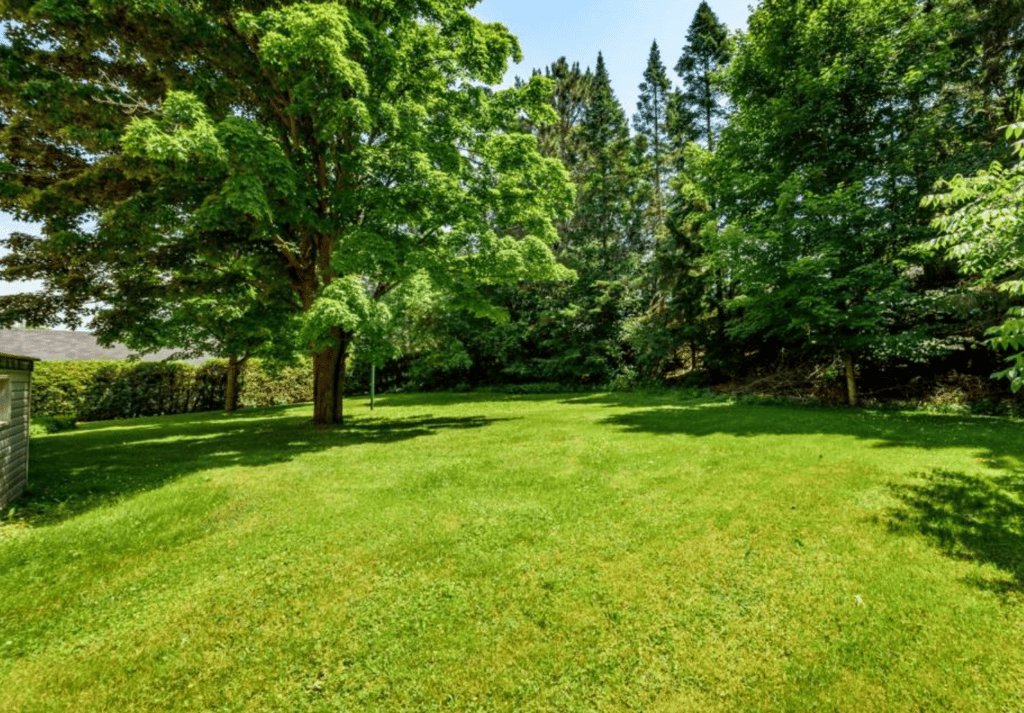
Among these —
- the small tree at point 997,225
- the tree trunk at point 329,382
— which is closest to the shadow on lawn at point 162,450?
the tree trunk at point 329,382

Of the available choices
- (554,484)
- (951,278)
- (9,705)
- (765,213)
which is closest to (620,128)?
(765,213)

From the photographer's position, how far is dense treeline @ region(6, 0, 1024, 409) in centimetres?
931

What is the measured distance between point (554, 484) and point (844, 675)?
4501 millimetres

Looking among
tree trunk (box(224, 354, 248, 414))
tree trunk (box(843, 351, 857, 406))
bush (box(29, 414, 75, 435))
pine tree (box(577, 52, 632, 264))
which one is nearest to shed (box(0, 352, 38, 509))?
bush (box(29, 414, 75, 435))

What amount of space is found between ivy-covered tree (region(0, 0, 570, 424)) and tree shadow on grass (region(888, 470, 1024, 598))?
994cm

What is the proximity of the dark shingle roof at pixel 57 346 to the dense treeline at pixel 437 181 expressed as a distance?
10.4m

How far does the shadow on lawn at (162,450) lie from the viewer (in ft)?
24.8

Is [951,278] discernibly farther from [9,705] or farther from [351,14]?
[9,705]

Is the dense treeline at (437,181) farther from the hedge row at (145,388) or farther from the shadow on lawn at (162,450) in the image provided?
the hedge row at (145,388)

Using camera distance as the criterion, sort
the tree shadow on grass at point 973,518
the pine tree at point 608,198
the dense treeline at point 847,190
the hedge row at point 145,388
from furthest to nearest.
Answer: the pine tree at point 608,198 < the hedge row at point 145,388 < the dense treeline at point 847,190 < the tree shadow on grass at point 973,518

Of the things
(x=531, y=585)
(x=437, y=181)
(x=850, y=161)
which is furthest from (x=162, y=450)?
(x=850, y=161)

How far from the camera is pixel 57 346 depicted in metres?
26.0

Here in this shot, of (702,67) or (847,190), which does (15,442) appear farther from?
(702,67)

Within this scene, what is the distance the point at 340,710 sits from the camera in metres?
3.21
